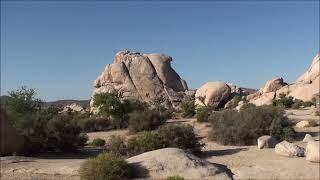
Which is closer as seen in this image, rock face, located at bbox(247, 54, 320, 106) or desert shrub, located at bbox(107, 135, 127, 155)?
desert shrub, located at bbox(107, 135, 127, 155)

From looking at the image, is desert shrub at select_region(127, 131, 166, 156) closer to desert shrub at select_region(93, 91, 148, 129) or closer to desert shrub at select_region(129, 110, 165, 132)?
desert shrub at select_region(129, 110, 165, 132)

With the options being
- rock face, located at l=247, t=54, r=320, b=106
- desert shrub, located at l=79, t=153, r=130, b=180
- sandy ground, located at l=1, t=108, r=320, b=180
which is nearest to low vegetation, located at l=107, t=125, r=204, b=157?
sandy ground, located at l=1, t=108, r=320, b=180

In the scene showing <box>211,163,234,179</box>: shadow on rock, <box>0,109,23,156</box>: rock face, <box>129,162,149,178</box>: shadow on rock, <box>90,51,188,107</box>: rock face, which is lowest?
Result: <box>211,163,234,179</box>: shadow on rock

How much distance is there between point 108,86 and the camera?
69750mm

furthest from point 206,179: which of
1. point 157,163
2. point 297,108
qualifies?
point 297,108

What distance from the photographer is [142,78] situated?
235ft

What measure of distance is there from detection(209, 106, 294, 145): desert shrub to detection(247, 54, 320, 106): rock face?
32949 mm

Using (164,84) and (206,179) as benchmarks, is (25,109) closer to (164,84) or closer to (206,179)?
(206,179)

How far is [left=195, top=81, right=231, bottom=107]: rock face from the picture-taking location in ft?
211

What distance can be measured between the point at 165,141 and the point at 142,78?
51.6m

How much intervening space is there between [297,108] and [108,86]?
28011 mm

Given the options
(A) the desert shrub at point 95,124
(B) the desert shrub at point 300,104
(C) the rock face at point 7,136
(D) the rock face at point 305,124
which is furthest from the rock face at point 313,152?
(B) the desert shrub at point 300,104

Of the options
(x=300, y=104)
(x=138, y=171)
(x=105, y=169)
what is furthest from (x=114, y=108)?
(x=105, y=169)

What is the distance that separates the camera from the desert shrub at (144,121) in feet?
109
